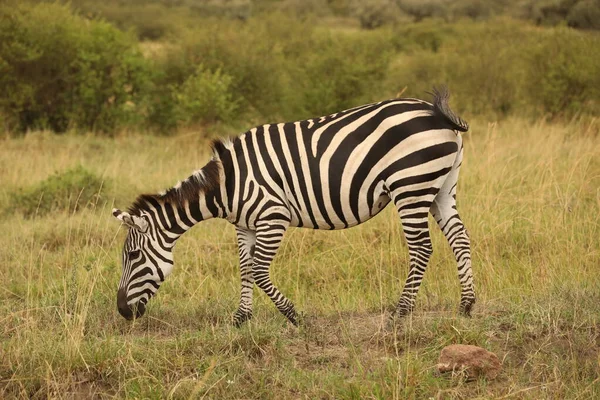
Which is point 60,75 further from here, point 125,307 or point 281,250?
point 125,307

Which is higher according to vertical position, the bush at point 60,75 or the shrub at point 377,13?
the shrub at point 377,13

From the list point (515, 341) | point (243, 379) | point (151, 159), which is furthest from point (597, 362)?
point (151, 159)

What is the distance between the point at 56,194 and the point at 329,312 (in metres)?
5.19

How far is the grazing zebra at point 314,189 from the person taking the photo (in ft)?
18.2

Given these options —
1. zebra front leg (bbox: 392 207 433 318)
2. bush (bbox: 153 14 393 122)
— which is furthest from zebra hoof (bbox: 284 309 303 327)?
bush (bbox: 153 14 393 122)

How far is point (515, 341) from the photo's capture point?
5055 mm

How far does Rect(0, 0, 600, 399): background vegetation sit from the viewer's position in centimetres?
476

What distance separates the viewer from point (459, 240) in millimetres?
5836

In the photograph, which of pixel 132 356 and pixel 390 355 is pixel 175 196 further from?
pixel 390 355

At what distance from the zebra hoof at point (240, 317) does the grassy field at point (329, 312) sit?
91 mm

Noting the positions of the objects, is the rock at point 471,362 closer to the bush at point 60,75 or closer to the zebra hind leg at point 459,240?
the zebra hind leg at point 459,240

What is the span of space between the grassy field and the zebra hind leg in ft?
0.51

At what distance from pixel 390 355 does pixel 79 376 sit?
1929mm

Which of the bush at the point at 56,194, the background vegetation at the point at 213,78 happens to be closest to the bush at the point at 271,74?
the background vegetation at the point at 213,78
